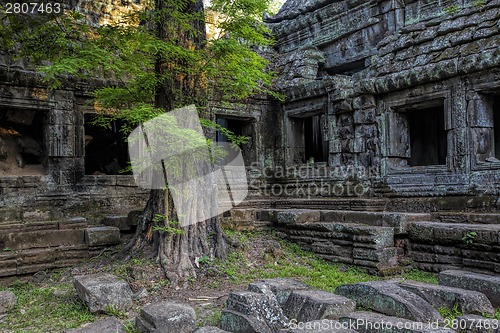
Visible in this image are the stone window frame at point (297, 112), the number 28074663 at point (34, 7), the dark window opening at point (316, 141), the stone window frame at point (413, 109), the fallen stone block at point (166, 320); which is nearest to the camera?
the fallen stone block at point (166, 320)

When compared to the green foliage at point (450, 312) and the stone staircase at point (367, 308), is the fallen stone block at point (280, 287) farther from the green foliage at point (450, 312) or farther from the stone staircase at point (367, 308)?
the green foliage at point (450, 312)

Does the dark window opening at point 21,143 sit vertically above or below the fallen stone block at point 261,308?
above

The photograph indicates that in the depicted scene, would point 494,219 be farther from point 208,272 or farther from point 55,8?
point 55,8

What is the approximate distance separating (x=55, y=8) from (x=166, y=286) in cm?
442

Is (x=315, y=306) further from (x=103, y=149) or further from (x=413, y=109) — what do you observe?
(x=103, y=149)

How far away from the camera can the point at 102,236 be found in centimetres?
663

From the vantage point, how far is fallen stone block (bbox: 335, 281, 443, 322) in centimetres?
367

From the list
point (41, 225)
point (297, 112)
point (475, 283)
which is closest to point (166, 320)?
point (475, 283)

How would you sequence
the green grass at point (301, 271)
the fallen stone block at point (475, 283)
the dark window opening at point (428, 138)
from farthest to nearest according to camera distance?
1. the dark window opening at point (428, 138)
2. the green grass at point (301, 271)
3. the fallen stone block at point (475, 283)

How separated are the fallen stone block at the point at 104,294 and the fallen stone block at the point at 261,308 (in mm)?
1302

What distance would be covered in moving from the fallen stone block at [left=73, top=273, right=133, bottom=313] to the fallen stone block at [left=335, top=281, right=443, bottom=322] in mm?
2335

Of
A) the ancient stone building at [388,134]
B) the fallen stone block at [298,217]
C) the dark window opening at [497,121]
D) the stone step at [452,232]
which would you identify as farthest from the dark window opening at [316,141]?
the stone step at [452,232]

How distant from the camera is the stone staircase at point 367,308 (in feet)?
11.2

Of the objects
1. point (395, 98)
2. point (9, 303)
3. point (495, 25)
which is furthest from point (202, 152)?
point (495, 25)
